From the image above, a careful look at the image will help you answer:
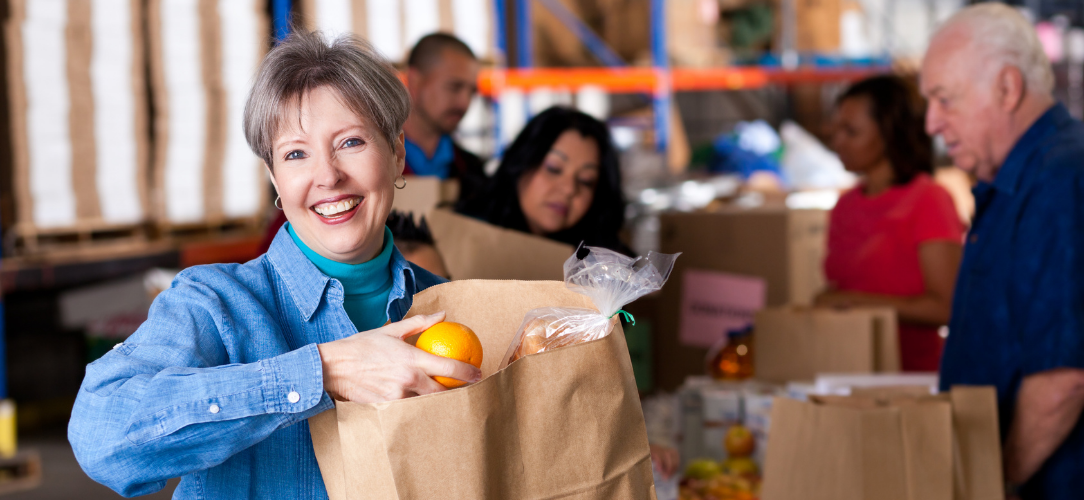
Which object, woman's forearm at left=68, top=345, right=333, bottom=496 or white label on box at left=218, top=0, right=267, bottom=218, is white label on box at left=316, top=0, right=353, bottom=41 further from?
woman's forearm at left=68, top=345, right=333, bottom=496

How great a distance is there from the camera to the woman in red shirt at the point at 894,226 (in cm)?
281

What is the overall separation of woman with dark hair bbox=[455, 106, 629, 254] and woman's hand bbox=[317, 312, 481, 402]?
59.1 inches

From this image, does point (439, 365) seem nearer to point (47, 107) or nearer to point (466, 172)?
point (466, 172)

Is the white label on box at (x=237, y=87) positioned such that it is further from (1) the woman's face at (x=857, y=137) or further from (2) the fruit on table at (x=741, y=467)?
(2) the fruit on table at (x=741, y=467)

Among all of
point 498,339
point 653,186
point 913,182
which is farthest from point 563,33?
point 498,339

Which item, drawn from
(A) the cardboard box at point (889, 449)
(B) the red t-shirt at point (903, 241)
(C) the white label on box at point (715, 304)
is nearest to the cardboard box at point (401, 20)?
(C) the white label on box at point (715, 304)

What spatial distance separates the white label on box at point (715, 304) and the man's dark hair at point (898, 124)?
648 millimetres

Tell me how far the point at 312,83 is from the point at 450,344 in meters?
0.40

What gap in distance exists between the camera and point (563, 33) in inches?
257

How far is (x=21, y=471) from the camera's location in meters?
3.94

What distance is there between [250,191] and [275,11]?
1.17 m

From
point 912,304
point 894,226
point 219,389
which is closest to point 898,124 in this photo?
point 894,226

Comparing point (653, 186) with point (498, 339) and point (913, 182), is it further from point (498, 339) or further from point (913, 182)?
point (498, 339)

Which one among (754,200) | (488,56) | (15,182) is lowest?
(754,200)
